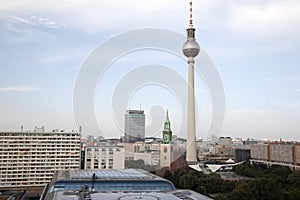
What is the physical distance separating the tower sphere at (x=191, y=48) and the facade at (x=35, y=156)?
12690 millimetres

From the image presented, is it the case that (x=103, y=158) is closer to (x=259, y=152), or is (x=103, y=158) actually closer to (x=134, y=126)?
(x=259, y=152)

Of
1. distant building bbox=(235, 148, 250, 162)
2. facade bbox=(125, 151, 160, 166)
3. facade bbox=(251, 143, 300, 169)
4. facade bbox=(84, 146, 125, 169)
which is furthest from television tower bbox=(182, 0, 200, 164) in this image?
distant building bbox=(235, 148, 250, 162)

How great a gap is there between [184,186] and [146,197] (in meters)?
8.10

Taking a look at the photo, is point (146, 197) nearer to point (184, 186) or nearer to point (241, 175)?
point (184, 186)

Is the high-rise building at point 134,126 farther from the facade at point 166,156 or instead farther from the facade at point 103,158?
the facade at point 103,158

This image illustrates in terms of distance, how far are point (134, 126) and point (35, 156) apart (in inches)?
864

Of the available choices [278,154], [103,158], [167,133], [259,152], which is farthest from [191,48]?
[103,158]

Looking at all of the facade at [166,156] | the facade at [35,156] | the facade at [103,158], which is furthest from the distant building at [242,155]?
the facade at [35,156]

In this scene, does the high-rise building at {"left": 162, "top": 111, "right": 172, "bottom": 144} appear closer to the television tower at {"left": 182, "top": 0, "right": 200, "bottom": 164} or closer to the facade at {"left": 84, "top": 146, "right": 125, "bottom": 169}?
the television tower at {"left": 182, "top": 0, "right": 200, "bottom": 164}

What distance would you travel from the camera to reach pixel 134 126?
40.4 meters

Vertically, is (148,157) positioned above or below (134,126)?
below

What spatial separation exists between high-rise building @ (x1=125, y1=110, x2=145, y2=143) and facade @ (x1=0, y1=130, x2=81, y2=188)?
19.2 m

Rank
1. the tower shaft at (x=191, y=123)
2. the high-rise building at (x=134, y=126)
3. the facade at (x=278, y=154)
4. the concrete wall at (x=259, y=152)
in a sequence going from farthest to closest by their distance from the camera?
the high-rise building at (x=134, y=126), the concrete wall at (x=259, y=152), the tower shaft at (x=191, y=123), the facade at (x=278, y=154)

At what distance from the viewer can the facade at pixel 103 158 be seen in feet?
67.1
